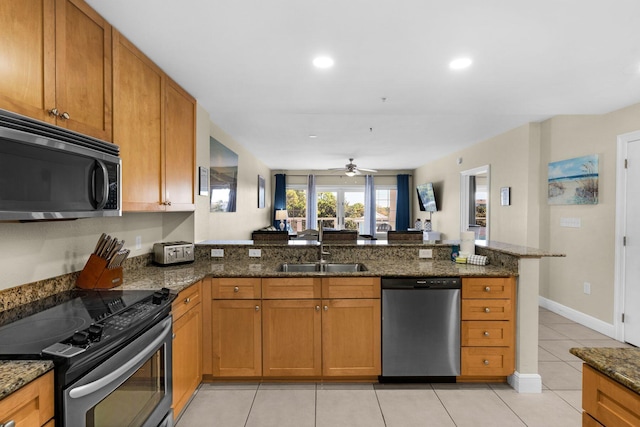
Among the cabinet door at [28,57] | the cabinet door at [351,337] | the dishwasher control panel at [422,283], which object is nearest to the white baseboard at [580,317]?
→ the dishwasher control panel at [422,283]

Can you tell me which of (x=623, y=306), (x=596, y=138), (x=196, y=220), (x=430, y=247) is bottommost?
(x=623, y=306)

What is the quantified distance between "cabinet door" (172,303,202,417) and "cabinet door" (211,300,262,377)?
0.42 ft

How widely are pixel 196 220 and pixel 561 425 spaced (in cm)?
317

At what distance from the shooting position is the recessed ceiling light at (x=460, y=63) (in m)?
2.34

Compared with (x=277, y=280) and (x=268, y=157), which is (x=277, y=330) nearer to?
(x=277, y=280)

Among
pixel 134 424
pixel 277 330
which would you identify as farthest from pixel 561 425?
pixel 134 424

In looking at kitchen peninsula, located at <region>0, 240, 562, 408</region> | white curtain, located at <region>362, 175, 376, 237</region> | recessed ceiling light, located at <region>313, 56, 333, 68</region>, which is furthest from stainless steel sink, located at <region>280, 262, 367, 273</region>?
white curtain, located at <region>362, 175, 376, 237</region>

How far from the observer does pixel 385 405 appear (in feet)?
7.88

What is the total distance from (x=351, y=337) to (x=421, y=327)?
1.72 feet

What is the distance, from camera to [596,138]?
3795mm

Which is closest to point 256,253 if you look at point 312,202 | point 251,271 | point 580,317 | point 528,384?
point 251,271

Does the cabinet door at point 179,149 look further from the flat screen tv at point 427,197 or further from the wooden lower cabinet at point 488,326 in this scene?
the flat screen tv at point 427,197

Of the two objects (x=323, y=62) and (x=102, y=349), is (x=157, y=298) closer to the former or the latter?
(x=102, y=349)

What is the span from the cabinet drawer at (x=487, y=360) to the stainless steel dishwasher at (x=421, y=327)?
0.06m
